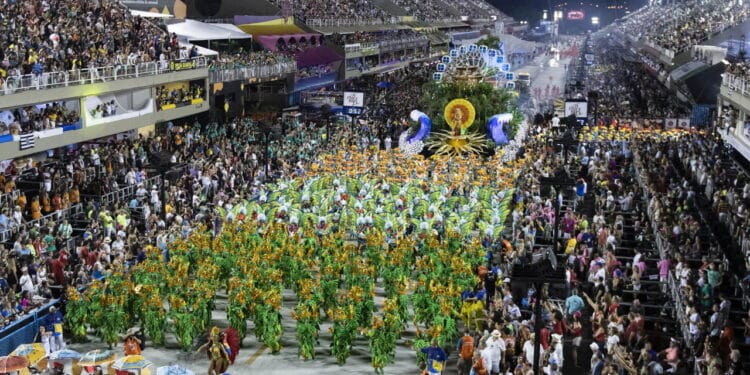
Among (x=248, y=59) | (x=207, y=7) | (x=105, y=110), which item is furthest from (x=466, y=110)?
(x=207, y=7)

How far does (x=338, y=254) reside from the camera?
2175 cm

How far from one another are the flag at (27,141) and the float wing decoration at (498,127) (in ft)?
75.2

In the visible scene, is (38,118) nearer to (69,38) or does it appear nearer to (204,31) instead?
(69,38)

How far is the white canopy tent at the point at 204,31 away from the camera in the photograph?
4759cm

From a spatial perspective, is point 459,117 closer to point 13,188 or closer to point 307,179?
point 307,179

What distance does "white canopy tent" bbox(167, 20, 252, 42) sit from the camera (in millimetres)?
47594

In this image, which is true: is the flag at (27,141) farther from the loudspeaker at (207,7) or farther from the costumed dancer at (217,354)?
the loudspeaker at (207,7)

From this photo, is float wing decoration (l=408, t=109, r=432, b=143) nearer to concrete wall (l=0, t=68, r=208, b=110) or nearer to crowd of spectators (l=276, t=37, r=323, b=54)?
concrete wall (l=0, t=68, r=208, b=110)

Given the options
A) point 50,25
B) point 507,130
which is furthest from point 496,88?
point 50,25

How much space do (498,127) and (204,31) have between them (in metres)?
16.3

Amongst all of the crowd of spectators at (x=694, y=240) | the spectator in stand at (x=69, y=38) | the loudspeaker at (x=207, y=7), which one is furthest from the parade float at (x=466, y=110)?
the loudspeaker at (x=207, y=7)

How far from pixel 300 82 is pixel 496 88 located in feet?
39.5

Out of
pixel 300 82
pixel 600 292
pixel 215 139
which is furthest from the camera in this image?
pixel 300 82

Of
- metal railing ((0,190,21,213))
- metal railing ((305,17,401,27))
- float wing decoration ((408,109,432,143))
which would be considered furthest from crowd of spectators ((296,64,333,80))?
metal railing ((0,190,21,213))
